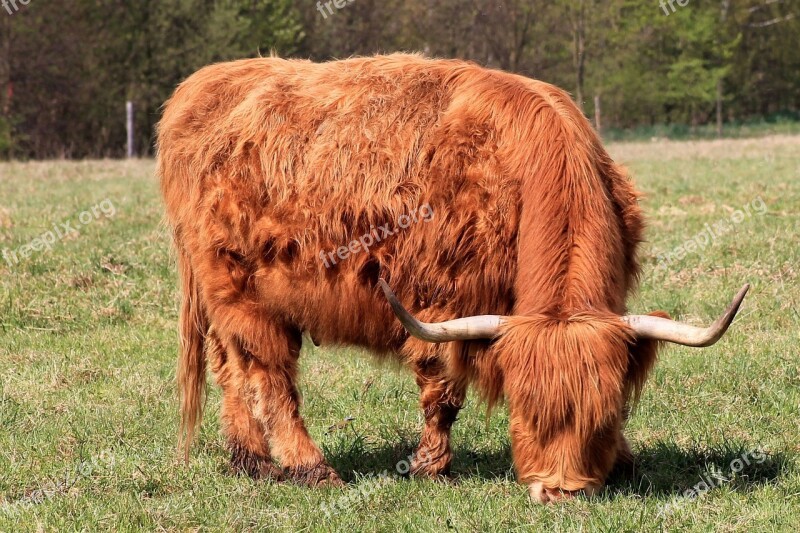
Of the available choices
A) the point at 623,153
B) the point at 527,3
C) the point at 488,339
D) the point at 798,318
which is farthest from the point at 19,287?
the point at 527,3

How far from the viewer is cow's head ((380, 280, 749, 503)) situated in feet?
13.0

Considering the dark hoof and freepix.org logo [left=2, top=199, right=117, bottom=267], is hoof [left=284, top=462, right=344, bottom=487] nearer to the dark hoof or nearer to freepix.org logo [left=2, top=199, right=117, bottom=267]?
the dark hoof

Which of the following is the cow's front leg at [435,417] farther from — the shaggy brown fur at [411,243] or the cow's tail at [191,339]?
the cow's tail at [191,339]

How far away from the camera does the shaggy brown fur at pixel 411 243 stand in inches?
162

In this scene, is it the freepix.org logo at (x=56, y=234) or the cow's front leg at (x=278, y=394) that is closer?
the cow's front leg at (x=278, y=394)

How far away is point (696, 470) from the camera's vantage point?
4789 mm

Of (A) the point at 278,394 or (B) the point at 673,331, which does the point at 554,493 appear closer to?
(B) the point at 673,331

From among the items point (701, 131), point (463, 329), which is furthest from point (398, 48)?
point (463, 329)

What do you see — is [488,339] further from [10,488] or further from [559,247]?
[10,488]

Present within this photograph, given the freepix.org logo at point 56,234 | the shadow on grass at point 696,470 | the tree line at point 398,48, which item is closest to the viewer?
the shadow on grass at point 696,470

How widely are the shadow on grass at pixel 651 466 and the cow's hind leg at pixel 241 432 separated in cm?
38

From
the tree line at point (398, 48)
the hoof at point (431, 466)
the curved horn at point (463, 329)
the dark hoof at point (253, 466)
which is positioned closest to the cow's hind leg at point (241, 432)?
the dark hoof at point (253, 466)

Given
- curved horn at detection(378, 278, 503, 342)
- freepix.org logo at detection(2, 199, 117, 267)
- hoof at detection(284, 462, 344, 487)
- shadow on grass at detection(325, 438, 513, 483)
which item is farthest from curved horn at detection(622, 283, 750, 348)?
freepix.org logo at detection(2, 199, 117, 267)

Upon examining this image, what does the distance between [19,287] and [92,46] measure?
77.8 feet
